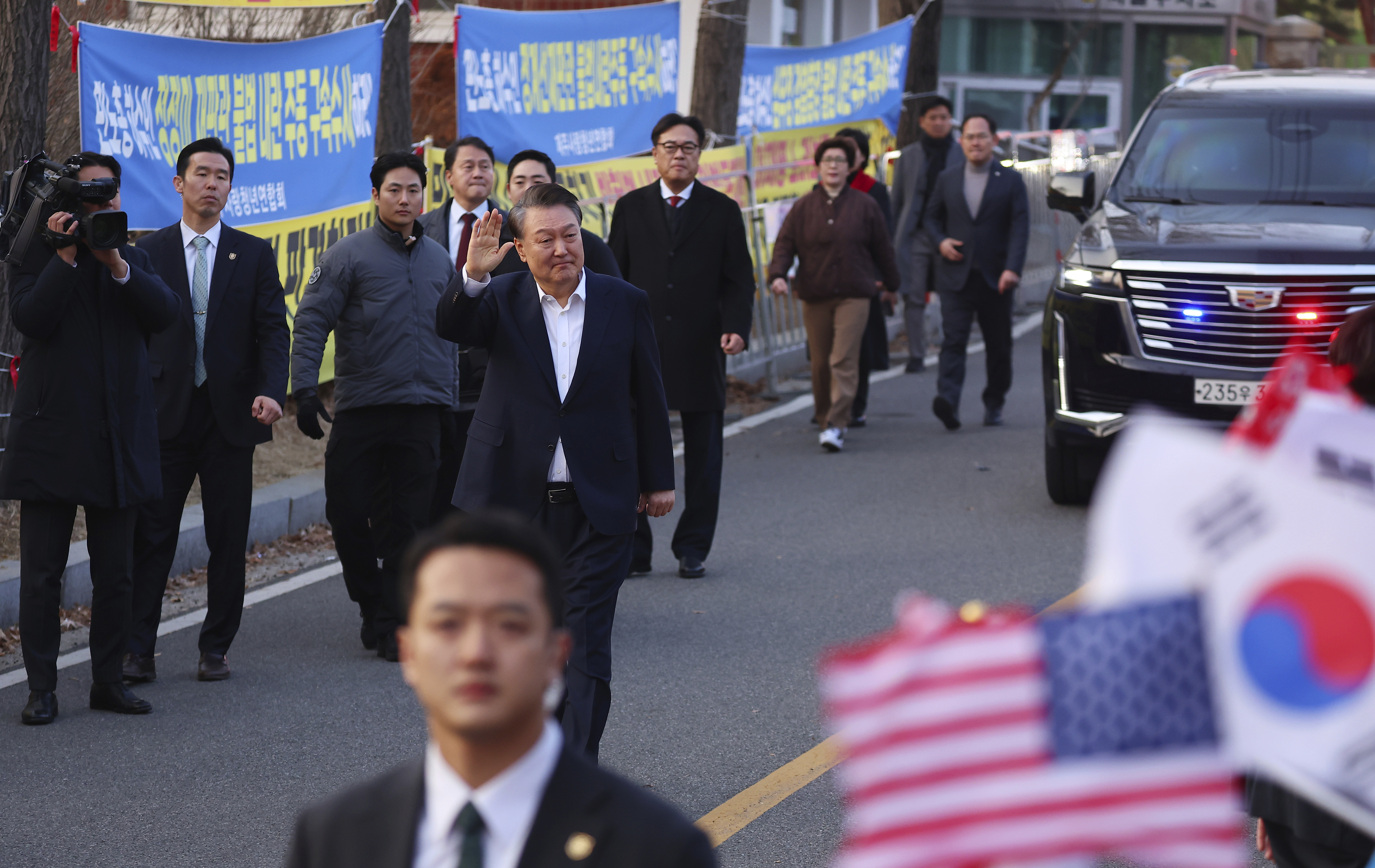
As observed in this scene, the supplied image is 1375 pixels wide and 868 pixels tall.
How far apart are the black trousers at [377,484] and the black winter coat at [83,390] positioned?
0.98 metres

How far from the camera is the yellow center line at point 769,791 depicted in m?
5.03

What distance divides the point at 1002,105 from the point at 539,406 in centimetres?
3498

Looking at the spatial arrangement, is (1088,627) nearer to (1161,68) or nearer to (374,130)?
(374,130)

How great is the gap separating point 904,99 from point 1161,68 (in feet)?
70.4

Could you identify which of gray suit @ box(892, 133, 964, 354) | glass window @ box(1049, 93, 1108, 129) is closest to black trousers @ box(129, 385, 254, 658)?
gray suit @ box(892, 133, 964, 354)

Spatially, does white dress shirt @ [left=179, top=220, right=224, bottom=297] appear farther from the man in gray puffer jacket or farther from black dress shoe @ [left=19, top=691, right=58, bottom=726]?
black dress shoe @ [left=19, top=691, right=58, bottom=726]

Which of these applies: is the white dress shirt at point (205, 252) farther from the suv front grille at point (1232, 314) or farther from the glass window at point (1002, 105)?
the glass window at point (1002, 105)

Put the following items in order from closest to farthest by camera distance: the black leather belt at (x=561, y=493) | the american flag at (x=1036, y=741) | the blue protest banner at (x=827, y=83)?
the american flag at (x=1036, y=741) < the black leather belt at (x=561, y=493) < the blue protest banner at (x=827, y=83)

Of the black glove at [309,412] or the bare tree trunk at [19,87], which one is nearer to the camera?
the black glove at [309,412]

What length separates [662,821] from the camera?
2043 mm

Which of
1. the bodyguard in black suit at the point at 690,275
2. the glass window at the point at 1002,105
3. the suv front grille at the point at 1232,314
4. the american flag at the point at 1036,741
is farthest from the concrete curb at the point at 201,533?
the glass window at the point at 1002,105

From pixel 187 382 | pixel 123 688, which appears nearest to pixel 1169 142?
pixel 187 382

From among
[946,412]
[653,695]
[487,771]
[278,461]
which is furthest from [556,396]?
[946,412]

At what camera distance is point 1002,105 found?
38.8m
